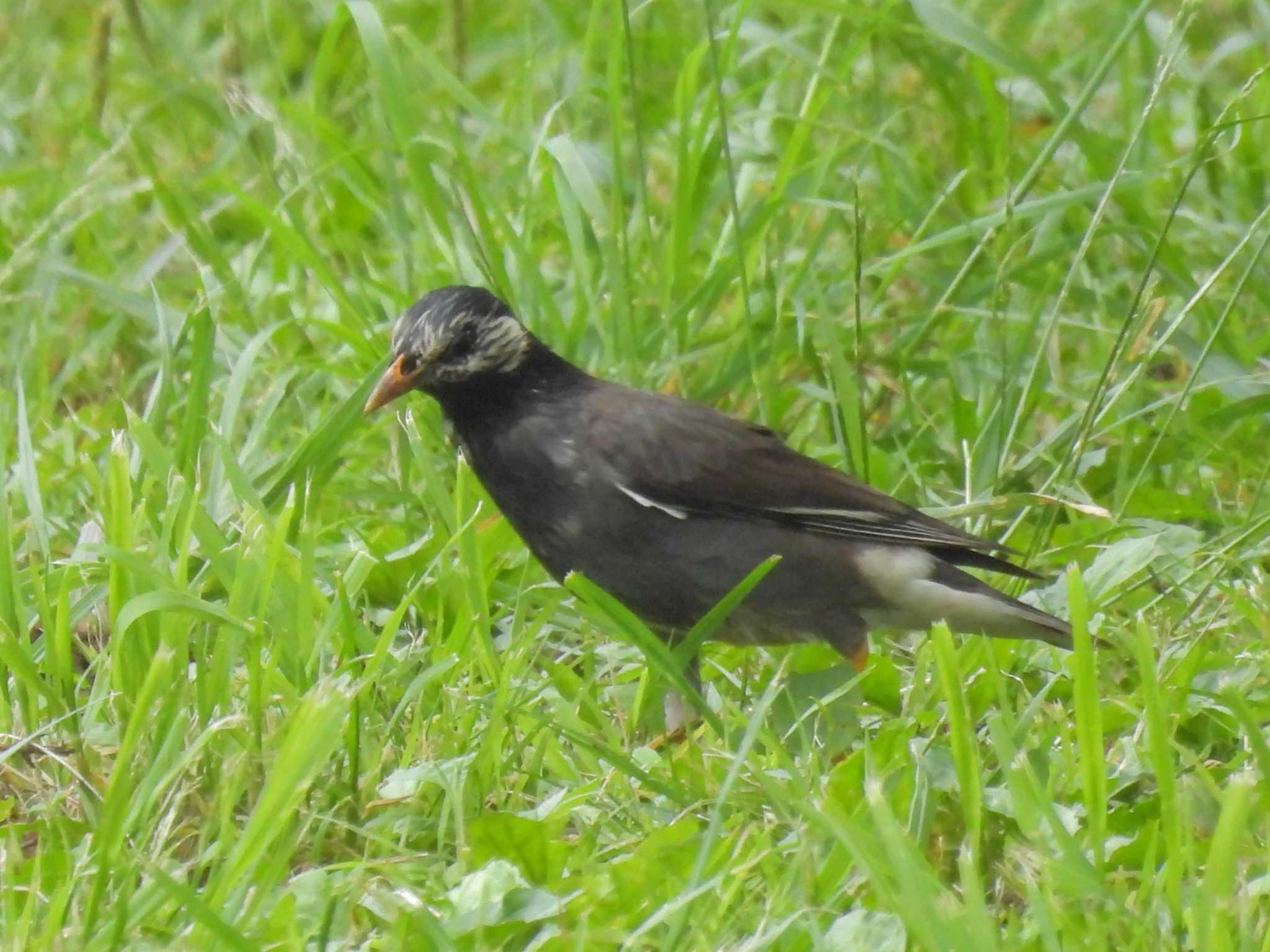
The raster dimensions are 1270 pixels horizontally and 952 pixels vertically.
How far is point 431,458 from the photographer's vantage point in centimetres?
521

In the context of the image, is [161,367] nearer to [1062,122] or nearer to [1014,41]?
[1062,122]

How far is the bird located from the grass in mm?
133

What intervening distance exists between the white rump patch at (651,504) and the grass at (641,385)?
0.96ft

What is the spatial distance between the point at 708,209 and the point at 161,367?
6.20 ft

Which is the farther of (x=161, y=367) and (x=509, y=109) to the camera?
(x=509, y=109)

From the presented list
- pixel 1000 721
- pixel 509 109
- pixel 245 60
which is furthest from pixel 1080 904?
pixel 245 60

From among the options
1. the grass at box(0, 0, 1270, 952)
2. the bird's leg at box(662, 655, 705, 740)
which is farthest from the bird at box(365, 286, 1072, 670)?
the bird's leg at box(662, 655, 705, 740)

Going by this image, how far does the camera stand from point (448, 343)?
15.4ft

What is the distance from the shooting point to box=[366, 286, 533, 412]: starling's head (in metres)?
4.68

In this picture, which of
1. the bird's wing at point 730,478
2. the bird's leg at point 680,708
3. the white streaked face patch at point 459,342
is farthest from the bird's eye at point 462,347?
the bird's leg at point 680,708

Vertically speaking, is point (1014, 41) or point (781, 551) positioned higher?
point (1014, 41)

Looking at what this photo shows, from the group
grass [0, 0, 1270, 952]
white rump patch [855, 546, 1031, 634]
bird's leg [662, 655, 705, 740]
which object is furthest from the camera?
white rump patch [855, 546, 1031, 634]

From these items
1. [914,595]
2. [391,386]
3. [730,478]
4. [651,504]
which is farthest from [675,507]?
[391,386]

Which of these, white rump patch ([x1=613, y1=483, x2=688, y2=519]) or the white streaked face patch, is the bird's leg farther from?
the white streaked face patch
